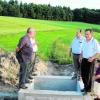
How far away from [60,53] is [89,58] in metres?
19.9

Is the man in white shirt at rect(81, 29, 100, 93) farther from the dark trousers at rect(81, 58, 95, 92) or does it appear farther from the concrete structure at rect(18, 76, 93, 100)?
the concrete structure at rect(18, 76, 93, 100)

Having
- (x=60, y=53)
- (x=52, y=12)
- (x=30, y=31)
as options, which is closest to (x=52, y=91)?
(x=30, y=31)

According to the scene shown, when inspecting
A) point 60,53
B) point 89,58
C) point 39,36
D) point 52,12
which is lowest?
point 52,12

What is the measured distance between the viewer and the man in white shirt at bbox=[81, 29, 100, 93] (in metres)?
11.6

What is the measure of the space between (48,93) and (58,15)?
5937cm

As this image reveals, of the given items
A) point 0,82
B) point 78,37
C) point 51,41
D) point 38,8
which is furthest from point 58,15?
point 78,37

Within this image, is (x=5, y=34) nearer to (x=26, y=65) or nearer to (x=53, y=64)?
(x=53, y=64)

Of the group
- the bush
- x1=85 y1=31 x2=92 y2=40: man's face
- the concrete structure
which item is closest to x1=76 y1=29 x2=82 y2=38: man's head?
the concrete structure

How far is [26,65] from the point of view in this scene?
12203mm

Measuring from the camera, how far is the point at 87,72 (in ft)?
38.3

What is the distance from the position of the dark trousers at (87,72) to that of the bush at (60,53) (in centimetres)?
1772

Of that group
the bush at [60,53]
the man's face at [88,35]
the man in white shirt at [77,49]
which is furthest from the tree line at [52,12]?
the man's face at [88,35]

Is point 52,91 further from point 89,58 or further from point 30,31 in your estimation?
point 30,31

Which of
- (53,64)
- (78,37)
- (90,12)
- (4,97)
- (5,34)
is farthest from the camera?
(90,12)
